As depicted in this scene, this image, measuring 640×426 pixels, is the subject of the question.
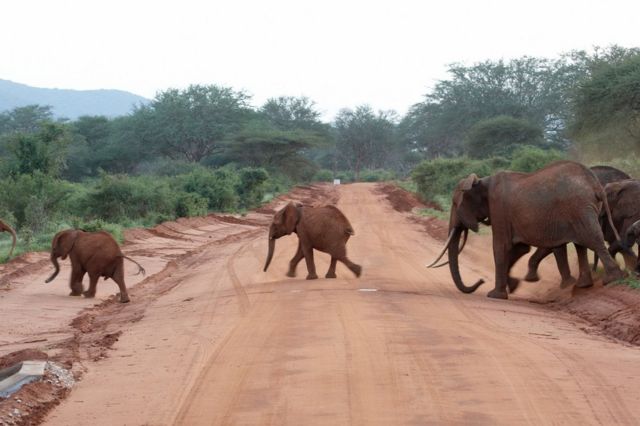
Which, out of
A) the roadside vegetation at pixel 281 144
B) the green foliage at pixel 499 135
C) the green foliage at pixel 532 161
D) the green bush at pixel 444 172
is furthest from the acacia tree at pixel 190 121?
the green foliage at pixel 532 161

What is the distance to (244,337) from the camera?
951 cm

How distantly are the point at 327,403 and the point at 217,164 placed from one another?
6579 cm

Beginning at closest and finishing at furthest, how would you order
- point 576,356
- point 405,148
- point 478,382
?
point 478,382
point 576,356
point 405,148

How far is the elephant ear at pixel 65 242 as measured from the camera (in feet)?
51.5

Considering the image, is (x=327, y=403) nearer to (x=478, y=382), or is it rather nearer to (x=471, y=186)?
(x=478, y=382)

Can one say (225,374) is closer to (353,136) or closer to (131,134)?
(131,134)

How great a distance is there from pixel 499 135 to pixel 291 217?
5036cm

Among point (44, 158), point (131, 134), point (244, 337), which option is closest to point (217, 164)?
point (131, 134)

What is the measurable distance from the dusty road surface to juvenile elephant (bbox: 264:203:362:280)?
48cm

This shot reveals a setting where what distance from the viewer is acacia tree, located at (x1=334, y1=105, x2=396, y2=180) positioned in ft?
342

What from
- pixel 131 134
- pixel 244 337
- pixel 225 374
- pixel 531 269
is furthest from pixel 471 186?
pixel 131 134

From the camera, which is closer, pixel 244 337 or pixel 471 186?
pixel 244 337

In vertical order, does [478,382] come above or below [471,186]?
below

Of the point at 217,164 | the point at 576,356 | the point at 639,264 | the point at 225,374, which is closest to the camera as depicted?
the point at 225,374
